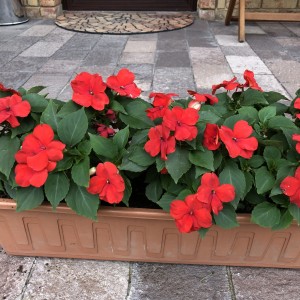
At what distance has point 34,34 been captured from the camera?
16.0 ft

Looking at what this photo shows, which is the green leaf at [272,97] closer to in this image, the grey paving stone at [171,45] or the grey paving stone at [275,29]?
the grey paving stone at [171,45]

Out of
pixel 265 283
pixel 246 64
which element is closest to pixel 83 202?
pixel 265 283

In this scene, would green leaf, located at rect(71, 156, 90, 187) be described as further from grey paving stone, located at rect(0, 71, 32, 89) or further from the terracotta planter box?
grey paving stone, located at rect(0, 71, 32, 89)

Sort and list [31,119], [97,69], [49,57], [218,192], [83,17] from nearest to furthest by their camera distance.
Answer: [218,192] < [31,119] < [97,69] < [49,57] < [83,17]

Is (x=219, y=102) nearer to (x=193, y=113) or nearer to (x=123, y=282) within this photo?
(x=193, y=113)

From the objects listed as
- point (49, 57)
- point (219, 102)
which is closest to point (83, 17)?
point (49, 57)

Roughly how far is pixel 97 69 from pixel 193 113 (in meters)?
2.72

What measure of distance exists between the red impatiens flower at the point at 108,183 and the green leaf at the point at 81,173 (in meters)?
0.02

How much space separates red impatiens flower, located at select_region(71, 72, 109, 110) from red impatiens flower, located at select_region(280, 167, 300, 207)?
63 cm

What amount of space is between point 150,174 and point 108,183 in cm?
22

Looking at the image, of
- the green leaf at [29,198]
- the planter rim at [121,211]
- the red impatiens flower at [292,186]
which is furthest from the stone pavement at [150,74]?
the red impatiens flower at [292,186]

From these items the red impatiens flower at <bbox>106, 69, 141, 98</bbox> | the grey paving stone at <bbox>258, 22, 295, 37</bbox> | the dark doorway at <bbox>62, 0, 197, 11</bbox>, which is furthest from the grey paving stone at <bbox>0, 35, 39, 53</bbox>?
the red impatiens flower at <bbox>106, 69, 141, 98</bbox>

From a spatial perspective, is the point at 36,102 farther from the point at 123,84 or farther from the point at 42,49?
the point at 42,49

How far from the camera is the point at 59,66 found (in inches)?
145
